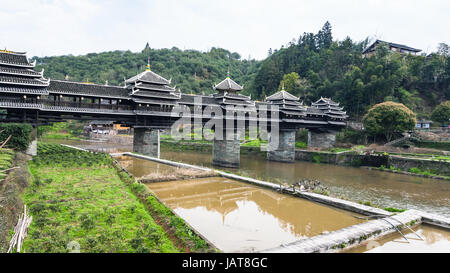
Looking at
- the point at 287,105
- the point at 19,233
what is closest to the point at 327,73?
the point at 287,105

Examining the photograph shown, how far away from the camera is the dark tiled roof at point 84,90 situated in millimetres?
24597

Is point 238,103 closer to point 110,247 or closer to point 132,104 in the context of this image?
point 132,104

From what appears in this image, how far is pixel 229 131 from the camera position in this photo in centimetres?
3344

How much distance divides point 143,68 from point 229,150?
71552 millimetres

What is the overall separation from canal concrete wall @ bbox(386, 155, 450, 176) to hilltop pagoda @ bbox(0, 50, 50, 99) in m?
36.4

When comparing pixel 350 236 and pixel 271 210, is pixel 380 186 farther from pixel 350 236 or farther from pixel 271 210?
pixel 350 236

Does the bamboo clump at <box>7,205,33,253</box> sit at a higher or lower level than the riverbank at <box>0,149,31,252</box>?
lower

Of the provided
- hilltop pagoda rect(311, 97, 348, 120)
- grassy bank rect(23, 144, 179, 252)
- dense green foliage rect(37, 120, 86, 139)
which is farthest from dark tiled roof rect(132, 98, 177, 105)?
dense green foliage rect(37, 120, 86, 139)

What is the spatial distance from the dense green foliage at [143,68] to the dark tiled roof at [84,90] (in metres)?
49.9

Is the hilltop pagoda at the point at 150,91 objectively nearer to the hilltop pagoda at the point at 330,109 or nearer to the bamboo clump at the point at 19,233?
the bamboo clump at the point at 19,233

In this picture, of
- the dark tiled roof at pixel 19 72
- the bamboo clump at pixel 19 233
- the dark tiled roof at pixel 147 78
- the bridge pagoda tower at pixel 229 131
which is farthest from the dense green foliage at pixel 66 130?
the bamboo clump at pixel 19 233

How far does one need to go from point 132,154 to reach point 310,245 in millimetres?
25672

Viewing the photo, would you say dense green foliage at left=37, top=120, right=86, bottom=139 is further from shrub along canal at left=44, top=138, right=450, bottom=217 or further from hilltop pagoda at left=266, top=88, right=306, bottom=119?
shrub along canal at left=44, top=138, right=450, bottom=217

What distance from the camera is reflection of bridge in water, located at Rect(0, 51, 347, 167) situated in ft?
74.7
